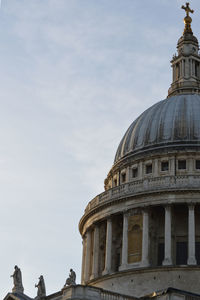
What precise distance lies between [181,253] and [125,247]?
175 inches

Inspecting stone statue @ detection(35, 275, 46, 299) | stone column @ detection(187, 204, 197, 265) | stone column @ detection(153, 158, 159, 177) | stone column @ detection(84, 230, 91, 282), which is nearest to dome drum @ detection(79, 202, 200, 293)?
stone column @ detection(187, 204, 197, 265)

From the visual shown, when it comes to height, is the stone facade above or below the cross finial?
below

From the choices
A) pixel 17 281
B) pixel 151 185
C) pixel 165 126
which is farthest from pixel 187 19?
pixel 17 281

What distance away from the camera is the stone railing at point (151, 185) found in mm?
60062

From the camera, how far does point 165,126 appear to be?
66375mm

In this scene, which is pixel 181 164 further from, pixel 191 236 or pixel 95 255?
pixel 95 255

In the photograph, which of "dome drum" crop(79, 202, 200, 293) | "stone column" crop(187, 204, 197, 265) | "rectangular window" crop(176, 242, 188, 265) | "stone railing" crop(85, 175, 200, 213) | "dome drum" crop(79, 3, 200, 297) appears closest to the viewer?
"stone column" crop(187, 204, 197, 265)

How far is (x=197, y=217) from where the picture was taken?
6044 cm

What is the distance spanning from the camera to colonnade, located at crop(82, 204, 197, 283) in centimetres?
5800

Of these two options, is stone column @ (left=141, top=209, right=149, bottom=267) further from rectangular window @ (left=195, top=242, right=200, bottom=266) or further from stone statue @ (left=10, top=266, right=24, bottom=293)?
stone statue @ (left=10, top=266, right=24, bottom=293)

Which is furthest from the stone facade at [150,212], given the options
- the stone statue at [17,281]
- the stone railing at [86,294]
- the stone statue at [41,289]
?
the stone railing at [86,294]

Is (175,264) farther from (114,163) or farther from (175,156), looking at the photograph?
(114,163)

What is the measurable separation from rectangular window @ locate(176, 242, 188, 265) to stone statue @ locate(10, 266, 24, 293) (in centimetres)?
1227

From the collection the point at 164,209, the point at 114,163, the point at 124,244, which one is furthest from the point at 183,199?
the point at 114,163
